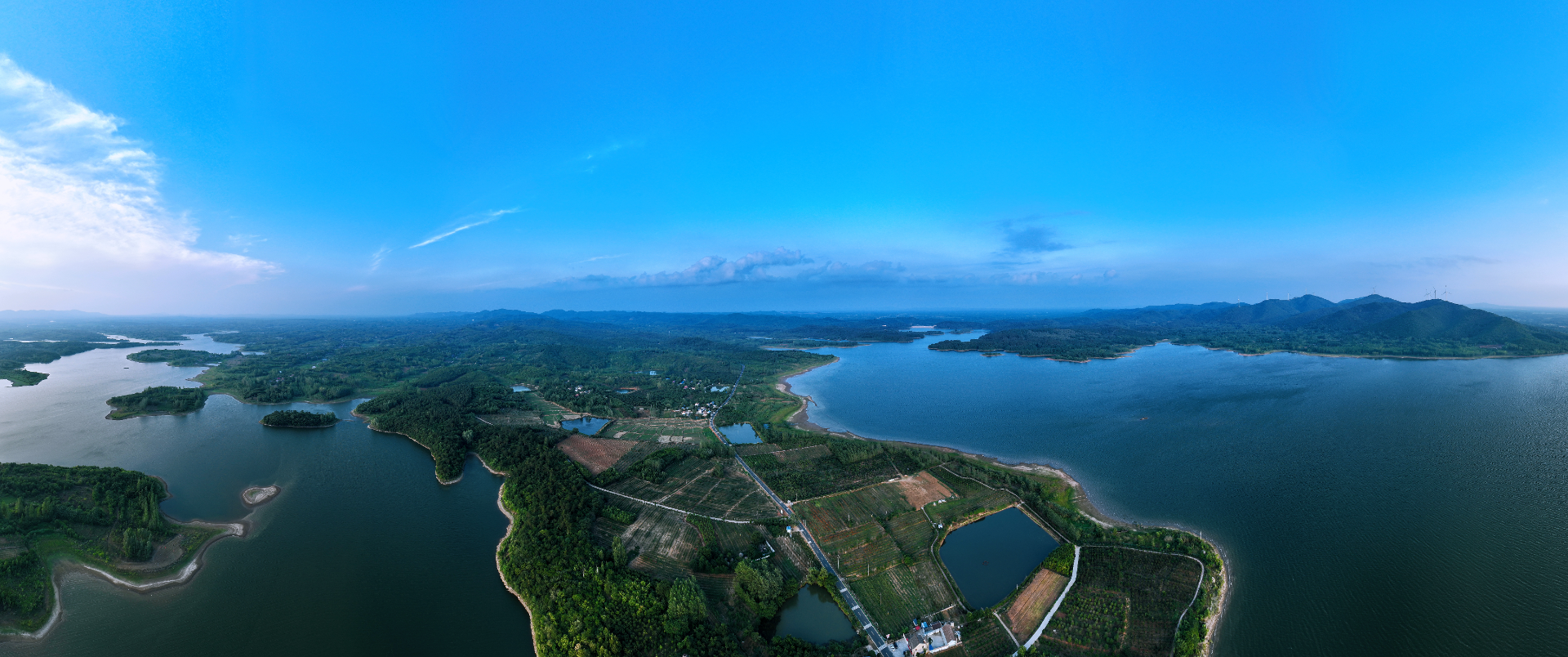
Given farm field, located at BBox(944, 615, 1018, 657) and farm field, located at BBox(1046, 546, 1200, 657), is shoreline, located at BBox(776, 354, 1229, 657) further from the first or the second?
farm field, located at BBox(944, 615, 1018, 657)

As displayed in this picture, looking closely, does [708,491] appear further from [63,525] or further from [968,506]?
[63,525]

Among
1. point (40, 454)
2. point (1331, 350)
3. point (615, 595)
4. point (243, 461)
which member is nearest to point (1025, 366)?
point (1331, 350)

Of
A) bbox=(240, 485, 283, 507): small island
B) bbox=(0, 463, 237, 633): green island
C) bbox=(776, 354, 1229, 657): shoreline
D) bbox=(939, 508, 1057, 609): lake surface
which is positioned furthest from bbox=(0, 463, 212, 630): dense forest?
bbox=(776, 354, 1229, 657): shoreline

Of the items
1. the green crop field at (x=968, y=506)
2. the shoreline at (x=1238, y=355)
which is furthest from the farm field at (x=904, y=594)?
the shoreline at (x=1238, y=355)

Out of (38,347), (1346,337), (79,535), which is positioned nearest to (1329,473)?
(79,535)

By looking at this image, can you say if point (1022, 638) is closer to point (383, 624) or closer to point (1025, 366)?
point (383, 624)

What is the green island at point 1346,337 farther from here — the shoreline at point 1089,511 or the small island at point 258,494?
the small island at point 258,494
